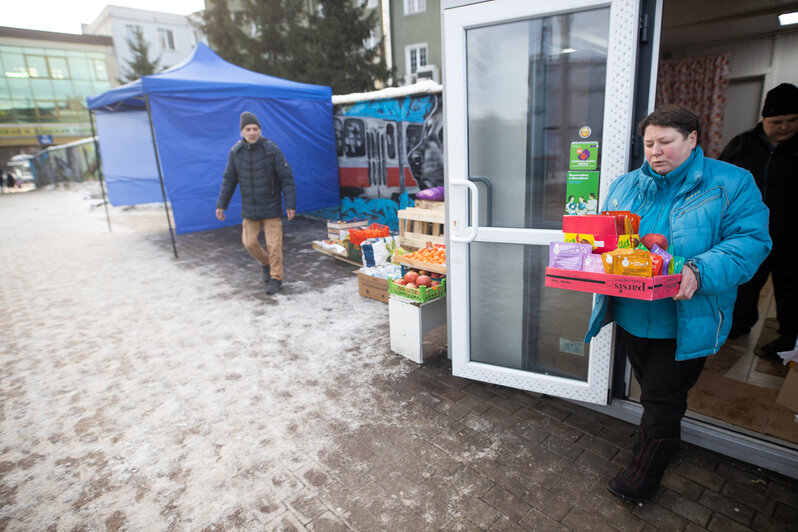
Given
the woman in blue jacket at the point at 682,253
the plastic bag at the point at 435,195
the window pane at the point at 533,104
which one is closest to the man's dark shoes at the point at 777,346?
the woman in blue jacket at the point at 682,253

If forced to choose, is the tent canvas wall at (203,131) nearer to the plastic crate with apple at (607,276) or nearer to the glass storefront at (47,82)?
the plastic crate with apple at (607,276)

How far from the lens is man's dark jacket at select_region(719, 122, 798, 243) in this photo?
3.24 m

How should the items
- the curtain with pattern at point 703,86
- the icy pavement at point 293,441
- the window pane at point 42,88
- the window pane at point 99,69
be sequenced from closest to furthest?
the icy pavement at point 293,441, the curtain with pattern at point 703,86, the window pane at point 42,88, the window pane at point 99,69

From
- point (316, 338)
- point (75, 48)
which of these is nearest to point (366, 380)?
point (316, 338)

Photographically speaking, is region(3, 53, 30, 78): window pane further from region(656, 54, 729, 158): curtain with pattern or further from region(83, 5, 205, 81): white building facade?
region(656, 54, 729, 158): curtain with pattern

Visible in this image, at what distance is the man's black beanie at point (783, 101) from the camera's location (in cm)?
301

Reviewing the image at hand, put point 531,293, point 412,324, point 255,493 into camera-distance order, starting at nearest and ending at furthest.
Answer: point 255,493, point 531,293, point 412,324

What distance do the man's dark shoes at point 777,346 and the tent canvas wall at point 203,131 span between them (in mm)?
7725

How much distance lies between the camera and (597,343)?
279cm

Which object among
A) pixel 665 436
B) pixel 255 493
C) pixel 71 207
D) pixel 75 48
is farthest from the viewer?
pixel 75 48

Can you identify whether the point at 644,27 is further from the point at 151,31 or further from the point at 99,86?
the point at 99,86

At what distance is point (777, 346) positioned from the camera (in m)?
3.58

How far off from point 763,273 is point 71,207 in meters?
19.9

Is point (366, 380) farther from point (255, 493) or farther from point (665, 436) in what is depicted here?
point (665, 436)
